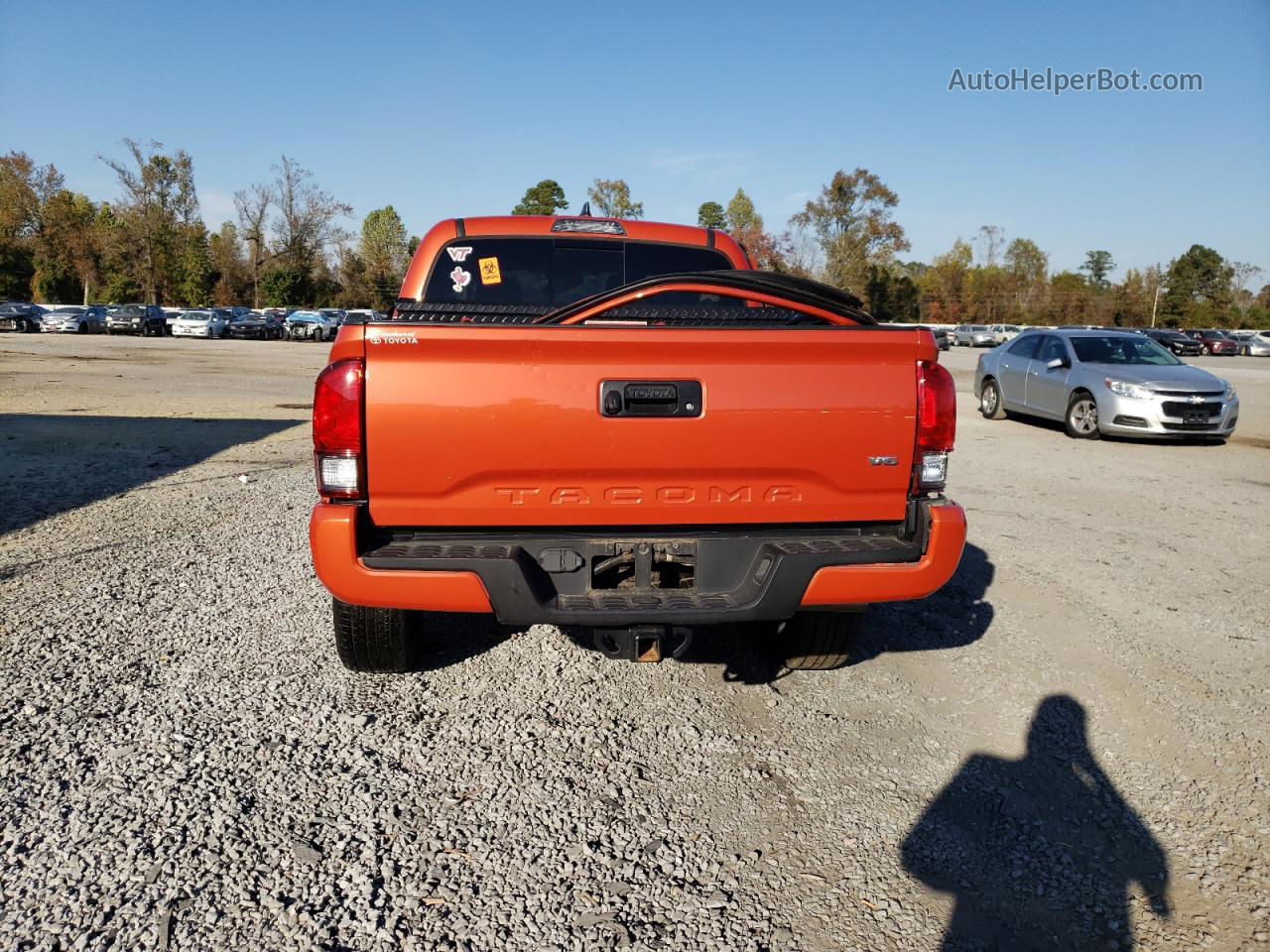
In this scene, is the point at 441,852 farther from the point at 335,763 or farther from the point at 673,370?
the point at 673,370

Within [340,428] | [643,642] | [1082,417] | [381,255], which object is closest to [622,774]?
[643,642]

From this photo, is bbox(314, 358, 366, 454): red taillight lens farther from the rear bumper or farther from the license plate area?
the license plate area

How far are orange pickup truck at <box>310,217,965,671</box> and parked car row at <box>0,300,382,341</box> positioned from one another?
46.3 m

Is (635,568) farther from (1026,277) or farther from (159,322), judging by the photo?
(1026,277)

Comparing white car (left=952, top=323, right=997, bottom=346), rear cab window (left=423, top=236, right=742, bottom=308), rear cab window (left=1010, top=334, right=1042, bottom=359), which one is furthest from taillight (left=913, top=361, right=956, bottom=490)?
white car (left=952, top=323, right=997, bottom=346)

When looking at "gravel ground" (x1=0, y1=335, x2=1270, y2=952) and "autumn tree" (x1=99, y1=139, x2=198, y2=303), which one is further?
"autumn tree" (x1=99, y1=139, x2=198, y2=303)

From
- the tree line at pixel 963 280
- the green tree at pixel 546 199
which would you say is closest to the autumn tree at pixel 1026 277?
the tree line at pixel 963 280

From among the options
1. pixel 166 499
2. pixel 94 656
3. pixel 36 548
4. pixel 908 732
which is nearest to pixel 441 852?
pixel 908 732

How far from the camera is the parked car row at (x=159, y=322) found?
145ft

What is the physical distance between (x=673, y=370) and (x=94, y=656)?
3019 millimetres

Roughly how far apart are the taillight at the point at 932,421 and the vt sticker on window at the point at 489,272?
2446mm

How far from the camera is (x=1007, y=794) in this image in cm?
301

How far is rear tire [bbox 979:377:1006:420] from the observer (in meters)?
14.8

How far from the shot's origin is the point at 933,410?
10.0ft
